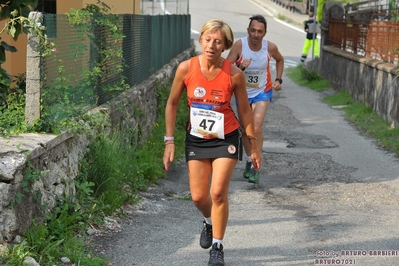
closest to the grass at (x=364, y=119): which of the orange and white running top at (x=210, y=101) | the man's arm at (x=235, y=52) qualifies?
the man's arm at (x=235, y=52)

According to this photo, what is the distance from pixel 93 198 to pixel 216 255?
1.61 metres

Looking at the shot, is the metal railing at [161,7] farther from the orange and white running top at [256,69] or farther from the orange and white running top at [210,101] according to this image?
the orange and white running top at [210,101]

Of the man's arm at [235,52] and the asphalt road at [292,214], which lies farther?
the man's arm at [235,52]

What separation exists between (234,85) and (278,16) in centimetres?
4561

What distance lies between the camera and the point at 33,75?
6.57 m

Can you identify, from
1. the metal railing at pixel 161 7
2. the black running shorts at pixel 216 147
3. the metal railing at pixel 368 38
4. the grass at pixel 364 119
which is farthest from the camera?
the metal railing at pixel 161 7

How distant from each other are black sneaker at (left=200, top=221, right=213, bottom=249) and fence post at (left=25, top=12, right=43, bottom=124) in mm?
1603

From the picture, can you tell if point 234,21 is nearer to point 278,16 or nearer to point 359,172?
point 278,16

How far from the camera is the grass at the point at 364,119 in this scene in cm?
1273

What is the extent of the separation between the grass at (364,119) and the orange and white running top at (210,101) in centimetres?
616

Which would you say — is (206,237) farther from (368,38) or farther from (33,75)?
(368,38)

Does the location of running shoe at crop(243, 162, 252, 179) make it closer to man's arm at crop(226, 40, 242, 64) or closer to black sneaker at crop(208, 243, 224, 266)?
man's arm at crop(226, 40, 242, 64)

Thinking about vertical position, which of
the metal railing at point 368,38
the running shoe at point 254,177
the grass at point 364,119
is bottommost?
the grass at point 364,119

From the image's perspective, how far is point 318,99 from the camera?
20.2 m
